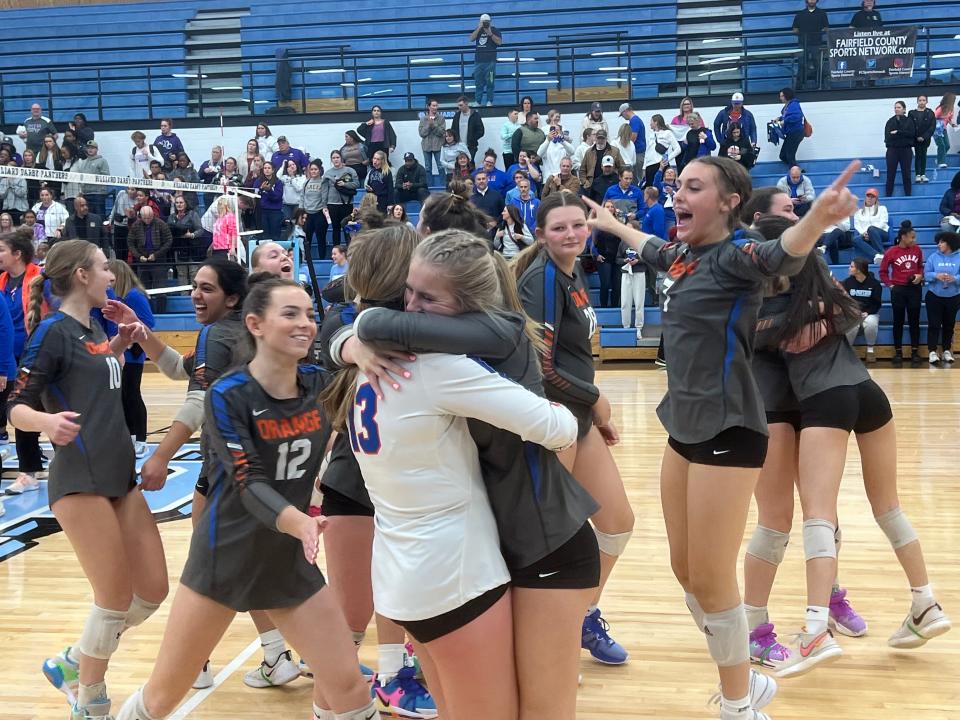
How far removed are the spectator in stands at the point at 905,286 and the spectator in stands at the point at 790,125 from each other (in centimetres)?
367

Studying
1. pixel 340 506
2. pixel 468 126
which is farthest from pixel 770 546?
pixel 468 126

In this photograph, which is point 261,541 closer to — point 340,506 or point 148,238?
point 340,506

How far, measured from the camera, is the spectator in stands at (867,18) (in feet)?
54.4

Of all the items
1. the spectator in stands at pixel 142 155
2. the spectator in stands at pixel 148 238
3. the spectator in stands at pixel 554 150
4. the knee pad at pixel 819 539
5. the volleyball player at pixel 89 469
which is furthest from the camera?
the spectator in stands at pixel 142 155

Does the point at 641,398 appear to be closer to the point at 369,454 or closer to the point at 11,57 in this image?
the point at 369,454

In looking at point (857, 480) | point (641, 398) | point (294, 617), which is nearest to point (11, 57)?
point (641, 398)

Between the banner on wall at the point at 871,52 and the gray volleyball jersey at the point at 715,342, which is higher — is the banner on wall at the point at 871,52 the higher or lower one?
the higher one

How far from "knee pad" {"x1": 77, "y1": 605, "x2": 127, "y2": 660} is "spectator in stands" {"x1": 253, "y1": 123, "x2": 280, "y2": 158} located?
1545 cm

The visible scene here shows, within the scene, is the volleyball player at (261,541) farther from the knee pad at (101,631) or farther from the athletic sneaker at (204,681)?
the athletic sneaker at (204,681)

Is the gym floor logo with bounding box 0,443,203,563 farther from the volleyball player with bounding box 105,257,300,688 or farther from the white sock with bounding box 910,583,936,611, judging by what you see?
the white sock with bounding box 910,583,936,611

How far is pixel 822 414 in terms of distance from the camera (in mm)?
3842

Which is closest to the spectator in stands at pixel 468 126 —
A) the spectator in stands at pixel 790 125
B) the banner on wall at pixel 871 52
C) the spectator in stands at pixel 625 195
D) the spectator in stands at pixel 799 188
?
the spectator in stands at pixel 625 195

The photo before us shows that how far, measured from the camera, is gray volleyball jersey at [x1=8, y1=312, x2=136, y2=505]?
3.34 m

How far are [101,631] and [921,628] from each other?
3.08 metres
